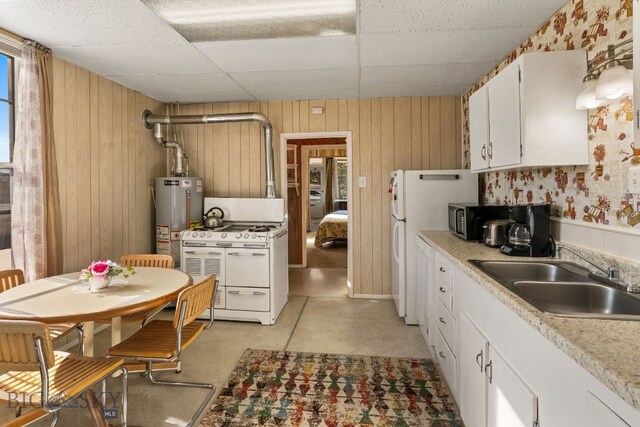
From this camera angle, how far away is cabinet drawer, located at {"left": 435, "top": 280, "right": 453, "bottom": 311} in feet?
7.09

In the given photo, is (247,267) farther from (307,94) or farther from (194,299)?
(307,94)

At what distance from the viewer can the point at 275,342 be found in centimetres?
304

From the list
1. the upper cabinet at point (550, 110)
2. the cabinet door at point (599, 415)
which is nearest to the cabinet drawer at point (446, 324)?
the upper cabinet at point (550, 110)

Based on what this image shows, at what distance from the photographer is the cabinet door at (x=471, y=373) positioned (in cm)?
157

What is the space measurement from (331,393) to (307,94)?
9.91ft

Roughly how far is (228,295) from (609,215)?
3.03 meters

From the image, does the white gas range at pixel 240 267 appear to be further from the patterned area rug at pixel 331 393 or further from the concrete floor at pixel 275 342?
the patterned area rug at pixel 331 393

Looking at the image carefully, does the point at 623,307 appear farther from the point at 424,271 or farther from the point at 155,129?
the point at 155,129

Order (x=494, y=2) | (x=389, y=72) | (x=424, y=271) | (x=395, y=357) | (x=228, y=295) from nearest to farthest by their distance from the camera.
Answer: (x=494, y=2)
(x=395, y=357)
(x=424, y=271)
(x=389, y=72)
(x=228, y=295)

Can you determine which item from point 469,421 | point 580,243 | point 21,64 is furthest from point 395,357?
point 21,64

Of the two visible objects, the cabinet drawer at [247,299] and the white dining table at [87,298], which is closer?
the white dining table at [87,298]

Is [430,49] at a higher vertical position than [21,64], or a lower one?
higher

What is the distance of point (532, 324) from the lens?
1.12m

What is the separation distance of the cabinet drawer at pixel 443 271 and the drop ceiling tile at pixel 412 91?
2060mm
